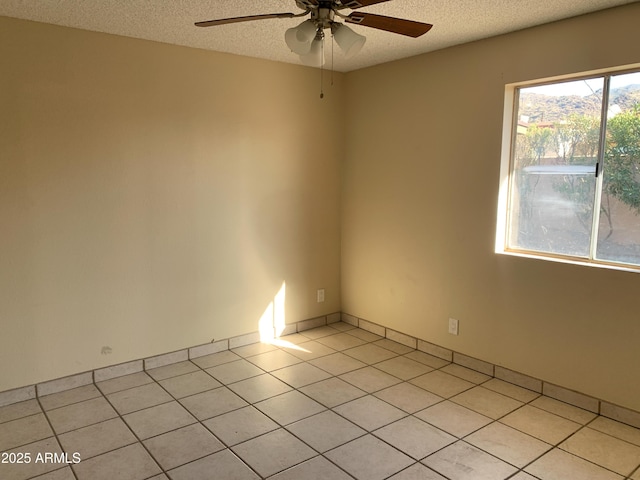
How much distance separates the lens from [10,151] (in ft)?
9.05

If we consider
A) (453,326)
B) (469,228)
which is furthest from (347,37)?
(453,326)

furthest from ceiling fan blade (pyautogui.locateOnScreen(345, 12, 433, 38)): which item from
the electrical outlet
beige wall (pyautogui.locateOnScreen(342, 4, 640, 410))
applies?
the electrical outlet

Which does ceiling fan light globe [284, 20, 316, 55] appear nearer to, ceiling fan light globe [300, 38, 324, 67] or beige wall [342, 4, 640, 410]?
ceiling fan light globe [300, 38, 324, 67]

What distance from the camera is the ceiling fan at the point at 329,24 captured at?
5.98 ft

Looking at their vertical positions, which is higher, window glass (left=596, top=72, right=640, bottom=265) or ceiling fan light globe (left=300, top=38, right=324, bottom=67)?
ceiling fan light globe (left=300, top=38, right=324, bottom=67)

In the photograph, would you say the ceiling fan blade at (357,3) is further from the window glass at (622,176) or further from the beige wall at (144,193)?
the beige wall at (144,193)

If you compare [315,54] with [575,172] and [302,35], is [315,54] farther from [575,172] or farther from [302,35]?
[575,172]

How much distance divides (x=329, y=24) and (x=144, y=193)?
76.4 inches

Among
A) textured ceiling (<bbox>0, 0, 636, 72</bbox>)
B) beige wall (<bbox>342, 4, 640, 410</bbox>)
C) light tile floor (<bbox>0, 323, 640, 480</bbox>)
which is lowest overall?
light tile floor (<bbox>0, 323, 640, 480</bbox>)

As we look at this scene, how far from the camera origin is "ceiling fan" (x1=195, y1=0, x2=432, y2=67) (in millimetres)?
1823

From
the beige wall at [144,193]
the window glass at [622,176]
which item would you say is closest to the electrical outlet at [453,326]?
the window glass at [622,176]

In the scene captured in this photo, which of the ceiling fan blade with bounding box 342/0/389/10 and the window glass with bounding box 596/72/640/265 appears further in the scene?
the window glass with bounding box 596/72/640/265

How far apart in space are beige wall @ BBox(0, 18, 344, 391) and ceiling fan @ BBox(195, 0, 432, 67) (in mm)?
1481

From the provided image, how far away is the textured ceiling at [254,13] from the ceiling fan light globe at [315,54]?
21.0 inches
